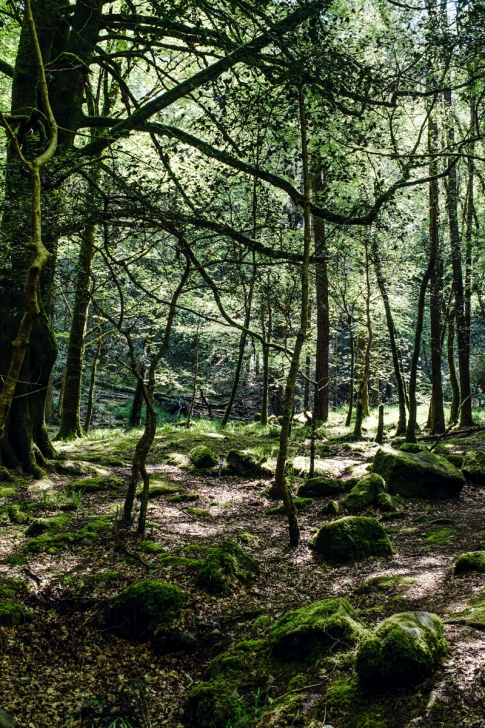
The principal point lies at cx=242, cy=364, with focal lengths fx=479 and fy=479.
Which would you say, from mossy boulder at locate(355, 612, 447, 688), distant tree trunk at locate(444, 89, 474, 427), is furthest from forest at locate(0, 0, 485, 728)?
distant tree trunk at locate(444, 89, 474, 427)

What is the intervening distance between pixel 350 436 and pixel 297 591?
1033cm

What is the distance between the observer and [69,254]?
14.2 m

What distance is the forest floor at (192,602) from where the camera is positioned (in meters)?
2.82

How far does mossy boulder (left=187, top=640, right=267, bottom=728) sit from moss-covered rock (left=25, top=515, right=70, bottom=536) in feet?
10.1

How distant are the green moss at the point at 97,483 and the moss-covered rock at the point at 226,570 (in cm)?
339

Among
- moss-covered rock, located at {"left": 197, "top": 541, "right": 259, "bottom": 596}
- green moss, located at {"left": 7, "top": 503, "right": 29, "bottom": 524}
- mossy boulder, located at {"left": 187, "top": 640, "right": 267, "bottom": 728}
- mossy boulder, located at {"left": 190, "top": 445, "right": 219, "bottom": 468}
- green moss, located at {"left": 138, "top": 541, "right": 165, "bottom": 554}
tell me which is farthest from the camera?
mossy boulder, located at {"left": 190, "top": 445, "right": 219, "bottom": 468}

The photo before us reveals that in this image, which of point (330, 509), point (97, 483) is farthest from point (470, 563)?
point (97, 483)

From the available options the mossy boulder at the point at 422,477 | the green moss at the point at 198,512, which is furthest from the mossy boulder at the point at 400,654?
the mossy boulder at the point at 422,477

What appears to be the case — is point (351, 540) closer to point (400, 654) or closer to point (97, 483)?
point (400, 654)

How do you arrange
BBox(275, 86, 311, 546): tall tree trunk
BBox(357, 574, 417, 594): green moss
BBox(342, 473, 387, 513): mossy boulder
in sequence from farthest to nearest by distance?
BBox(342, 473, 387, 513): mossy boulder
BBox(275, 86, 311, 546): tall tree trunk
BBox(357, 574, 417, 594): green moss

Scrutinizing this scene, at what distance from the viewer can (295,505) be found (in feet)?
26.4

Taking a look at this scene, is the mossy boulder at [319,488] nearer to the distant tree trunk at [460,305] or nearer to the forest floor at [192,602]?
the forest floor at [192,602]

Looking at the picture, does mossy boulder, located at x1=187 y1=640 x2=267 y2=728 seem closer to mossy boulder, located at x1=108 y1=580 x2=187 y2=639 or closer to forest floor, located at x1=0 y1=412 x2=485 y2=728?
forest floor, located at x1=0 y1=412 x2=485 y2=728

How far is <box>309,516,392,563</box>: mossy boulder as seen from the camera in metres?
5.72
